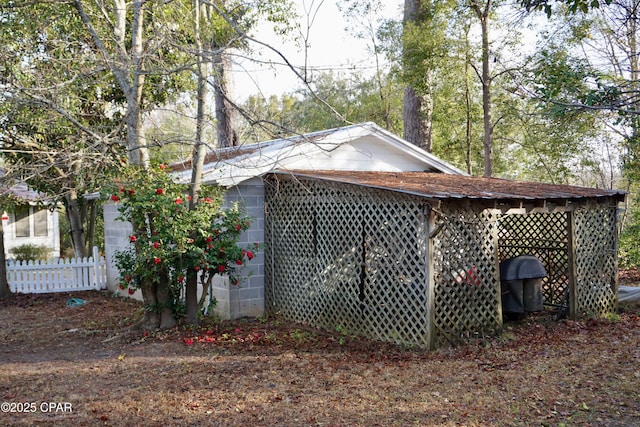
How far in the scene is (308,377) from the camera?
20.9 feet

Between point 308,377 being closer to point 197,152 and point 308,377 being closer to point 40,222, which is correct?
point 197,152

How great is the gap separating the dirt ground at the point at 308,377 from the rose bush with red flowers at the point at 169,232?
3.17 ft

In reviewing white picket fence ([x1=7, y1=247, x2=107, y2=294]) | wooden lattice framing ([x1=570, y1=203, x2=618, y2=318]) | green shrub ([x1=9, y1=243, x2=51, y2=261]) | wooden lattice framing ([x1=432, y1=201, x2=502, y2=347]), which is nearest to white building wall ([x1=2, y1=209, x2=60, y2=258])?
green shrub ([x1=9, y1=243, x2=51, y2=261])

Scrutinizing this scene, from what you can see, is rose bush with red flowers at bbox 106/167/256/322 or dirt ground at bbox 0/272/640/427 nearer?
dirt ground at bbox 0/272/640/427

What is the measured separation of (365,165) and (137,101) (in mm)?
4335

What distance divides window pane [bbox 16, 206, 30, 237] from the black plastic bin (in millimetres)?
17523

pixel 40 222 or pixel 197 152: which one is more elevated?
pixel 197 152

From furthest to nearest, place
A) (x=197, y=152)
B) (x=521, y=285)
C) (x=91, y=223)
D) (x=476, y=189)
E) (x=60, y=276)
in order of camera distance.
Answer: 1. (x=91, y=223)
2. (x=60, y=276)
3. (x=521, y=285)
4. (x=197, y=152)
5. (x=476, y=189)

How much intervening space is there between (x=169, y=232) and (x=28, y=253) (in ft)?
46.3

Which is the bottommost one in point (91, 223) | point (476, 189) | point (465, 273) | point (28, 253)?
point (465, 273)

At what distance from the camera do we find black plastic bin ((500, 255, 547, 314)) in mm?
8891

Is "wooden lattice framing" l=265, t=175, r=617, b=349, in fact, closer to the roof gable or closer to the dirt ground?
the dirt ground

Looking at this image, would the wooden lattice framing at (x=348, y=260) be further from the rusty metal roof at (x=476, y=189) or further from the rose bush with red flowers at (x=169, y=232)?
the rose bush with red flowers at (x=169, y=232)

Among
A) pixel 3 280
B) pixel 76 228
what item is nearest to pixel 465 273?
pixel 3 280
